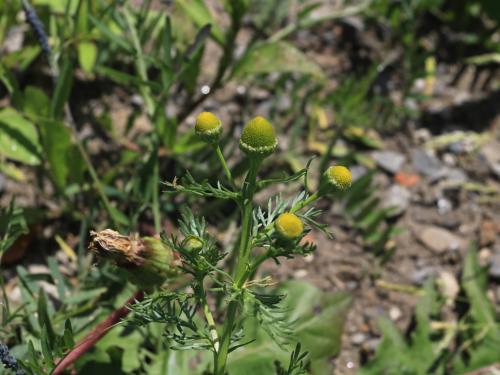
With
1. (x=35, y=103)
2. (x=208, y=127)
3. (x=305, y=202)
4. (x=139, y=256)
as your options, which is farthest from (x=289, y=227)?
(x=35, y=103)

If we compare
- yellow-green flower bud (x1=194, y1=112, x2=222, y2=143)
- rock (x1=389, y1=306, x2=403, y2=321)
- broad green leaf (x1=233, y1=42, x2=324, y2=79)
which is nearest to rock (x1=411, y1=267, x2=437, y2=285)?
rock (x1=389, y1=306, x2=403, y2=321)

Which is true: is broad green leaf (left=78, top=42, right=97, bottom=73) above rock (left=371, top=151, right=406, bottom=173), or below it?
above

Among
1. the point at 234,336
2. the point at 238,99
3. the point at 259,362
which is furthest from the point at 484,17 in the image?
the point at 234,336

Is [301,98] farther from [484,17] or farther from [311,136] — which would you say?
[484,17]

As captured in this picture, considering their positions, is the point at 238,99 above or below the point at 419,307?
above

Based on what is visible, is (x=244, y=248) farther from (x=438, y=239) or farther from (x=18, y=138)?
(x=438, y=239)

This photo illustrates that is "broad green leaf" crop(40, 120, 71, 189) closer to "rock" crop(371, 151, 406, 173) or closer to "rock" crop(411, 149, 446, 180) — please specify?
"rock" crop(371, 151, 406, 173)

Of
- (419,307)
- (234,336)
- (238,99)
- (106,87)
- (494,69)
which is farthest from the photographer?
(494,69)
